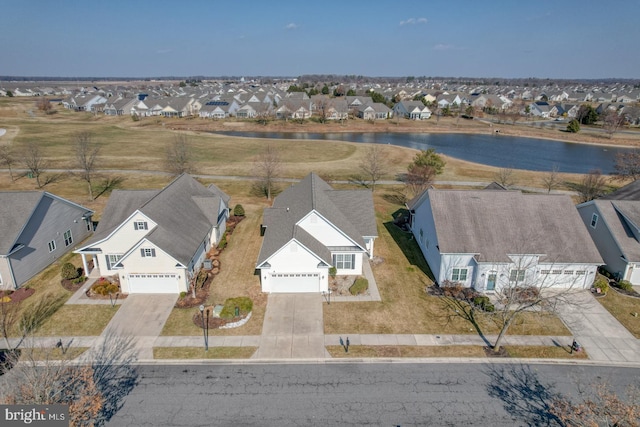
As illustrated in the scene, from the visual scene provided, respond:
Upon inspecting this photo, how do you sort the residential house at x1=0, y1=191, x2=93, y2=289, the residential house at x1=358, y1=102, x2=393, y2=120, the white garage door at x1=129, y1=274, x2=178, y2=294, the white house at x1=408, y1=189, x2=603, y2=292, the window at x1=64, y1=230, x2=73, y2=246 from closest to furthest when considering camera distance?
1. the white garage door at x1=129, y1=274, x2=178, y2=294
2. the residential house at x1=0, y1=191, x2=93, y2=289
3. the white house at x1=408, y1=189, x2=603, y2=292
4. the window at x1=64, y1=230, x2=73, y2=246
5. the residential house at x1=358, y1=102, x2=393, y2=120

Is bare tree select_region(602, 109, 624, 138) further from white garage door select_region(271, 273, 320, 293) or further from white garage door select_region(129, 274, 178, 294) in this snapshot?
white garage door select_region(129, 274, 178, 294)

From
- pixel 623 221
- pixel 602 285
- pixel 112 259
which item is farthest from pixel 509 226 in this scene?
pixel 112 259

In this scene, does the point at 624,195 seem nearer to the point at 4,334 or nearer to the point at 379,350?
the point at 379,350

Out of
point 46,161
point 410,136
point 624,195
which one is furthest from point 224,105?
point 624,195

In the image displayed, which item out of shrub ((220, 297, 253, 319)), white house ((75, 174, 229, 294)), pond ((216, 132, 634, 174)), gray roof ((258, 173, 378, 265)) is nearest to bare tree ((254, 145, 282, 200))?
gray roof ((258, 173, 378, 265))

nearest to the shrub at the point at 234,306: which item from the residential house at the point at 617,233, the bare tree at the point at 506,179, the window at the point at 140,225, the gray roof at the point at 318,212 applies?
the gray roof at the point at 318,212

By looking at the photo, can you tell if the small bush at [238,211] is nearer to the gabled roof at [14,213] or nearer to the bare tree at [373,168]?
the gabled roof at [14,213]
